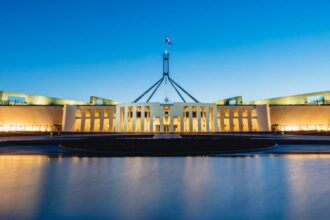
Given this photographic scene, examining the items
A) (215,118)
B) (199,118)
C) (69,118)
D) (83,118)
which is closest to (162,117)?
(199,118)

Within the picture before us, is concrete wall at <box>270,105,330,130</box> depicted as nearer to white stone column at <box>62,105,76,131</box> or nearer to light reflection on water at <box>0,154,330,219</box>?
white stone column at <box>62,105,76,131</box>

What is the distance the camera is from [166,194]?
4340 millimetres

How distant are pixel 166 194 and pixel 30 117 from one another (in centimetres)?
4912

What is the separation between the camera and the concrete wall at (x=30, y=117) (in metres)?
43.5

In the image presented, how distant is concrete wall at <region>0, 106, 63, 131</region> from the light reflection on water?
42580 mm

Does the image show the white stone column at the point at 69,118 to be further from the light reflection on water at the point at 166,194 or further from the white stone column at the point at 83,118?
the light reflection on water at the point at 166,194

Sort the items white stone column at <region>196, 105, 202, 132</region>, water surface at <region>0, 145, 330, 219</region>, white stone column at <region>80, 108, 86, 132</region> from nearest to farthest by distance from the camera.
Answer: water surface at <region>0, 145, 330, 219</region> → white stone column at <region>196, 105, 202, 132</region> → white stone column at <region>80, 108, 86, 132</region>

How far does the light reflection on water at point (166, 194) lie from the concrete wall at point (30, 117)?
4258 cm

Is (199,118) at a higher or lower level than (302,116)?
lower

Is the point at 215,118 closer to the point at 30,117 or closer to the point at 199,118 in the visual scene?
the point at 199,118

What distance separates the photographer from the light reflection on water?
11.1ft

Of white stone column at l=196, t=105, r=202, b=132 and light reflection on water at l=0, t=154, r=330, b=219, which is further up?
white stone column at l=196, t=105, r=202, b=132

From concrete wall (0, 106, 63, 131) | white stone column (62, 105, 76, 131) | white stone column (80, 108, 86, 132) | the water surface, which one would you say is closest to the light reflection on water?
the water surface

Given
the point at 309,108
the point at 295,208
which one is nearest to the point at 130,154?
the point at 295,208
